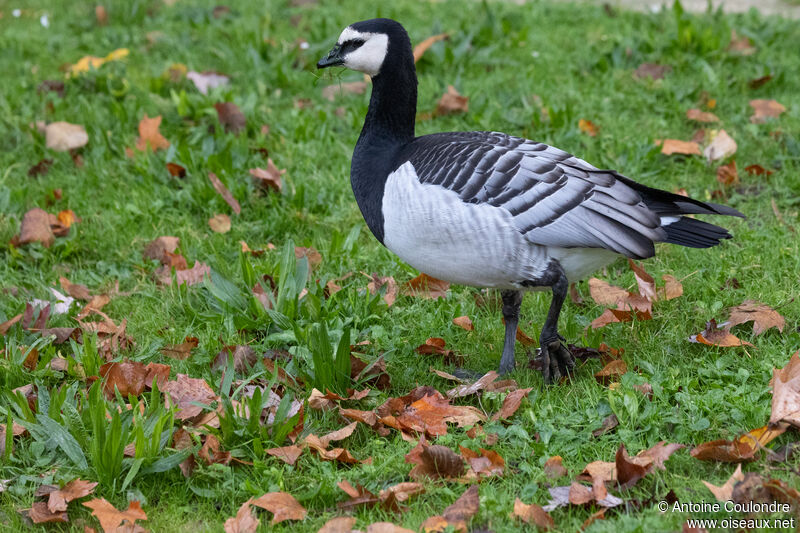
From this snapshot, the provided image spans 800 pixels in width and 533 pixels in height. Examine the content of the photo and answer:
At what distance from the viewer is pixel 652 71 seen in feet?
21.8

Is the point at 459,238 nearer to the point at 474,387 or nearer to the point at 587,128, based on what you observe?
the point at 474,387

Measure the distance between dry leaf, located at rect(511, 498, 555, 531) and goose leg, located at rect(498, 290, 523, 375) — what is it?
1076 mm

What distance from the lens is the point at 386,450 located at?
11.4 feet

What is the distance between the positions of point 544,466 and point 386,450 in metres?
0.61

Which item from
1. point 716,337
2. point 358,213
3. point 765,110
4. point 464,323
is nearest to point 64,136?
point 358,213

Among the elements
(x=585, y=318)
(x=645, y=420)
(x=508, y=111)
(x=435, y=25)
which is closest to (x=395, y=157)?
(x=585, y=318)

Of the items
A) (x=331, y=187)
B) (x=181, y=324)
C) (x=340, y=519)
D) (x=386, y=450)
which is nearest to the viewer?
(x=340, y=519)

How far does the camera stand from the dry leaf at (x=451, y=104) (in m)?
6.33

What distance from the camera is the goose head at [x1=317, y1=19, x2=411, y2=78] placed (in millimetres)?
4203

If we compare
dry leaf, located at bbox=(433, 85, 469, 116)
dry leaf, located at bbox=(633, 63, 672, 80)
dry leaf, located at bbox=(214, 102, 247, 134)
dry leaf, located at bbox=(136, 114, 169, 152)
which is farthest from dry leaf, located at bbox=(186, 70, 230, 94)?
dry leaf, located at bbox=(633, 63, 672, 80)

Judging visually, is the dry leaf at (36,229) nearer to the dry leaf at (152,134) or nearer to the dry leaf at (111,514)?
the dry leaf at (152,134)

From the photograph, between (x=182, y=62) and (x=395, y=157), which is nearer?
(x=395, y=157)

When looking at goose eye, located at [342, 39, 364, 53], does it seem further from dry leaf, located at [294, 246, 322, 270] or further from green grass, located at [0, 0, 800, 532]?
dry leaf, located at [294, 246, 322, 270]

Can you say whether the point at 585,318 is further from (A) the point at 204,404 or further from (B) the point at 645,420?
(A) the point at 204,404
